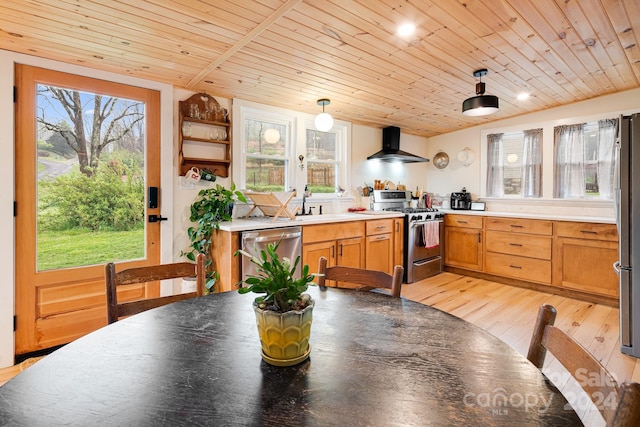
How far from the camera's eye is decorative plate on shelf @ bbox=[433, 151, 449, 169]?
5449 millimetres

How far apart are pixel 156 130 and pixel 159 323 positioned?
2223 millimetres

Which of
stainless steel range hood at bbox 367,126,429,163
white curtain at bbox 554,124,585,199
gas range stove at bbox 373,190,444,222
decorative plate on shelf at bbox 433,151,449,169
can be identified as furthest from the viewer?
decorative plate on shelf at bbox 433,151,449,169

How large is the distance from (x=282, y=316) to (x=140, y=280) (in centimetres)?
97

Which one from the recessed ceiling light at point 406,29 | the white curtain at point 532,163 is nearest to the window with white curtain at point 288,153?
the recessed ceiling light at point 406,29

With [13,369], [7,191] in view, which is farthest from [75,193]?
[13,369]

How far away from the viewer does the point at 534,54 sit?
282cm

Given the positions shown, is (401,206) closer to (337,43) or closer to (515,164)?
(515,164)

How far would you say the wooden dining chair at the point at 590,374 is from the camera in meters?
0.49

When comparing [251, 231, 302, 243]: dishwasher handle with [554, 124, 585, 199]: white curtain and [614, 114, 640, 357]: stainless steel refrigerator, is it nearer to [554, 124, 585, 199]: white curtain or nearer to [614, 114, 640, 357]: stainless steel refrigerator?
[614, 114, 640, 357]: stainless steel refrigerator

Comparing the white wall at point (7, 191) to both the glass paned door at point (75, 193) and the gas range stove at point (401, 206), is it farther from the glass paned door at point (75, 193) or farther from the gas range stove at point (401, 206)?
the gas range stove at point (401, 206)

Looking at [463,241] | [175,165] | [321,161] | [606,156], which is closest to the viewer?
[175,165]

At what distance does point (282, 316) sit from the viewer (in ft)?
2.77

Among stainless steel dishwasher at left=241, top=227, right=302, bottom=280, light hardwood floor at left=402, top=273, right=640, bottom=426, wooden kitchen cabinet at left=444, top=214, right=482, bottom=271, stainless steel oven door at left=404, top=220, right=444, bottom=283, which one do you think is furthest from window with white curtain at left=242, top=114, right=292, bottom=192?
wooden kitchen cabinet at left=444, top=214, right=482, bottom=271

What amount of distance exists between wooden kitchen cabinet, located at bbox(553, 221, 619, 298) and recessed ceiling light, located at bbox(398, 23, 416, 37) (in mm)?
2916
